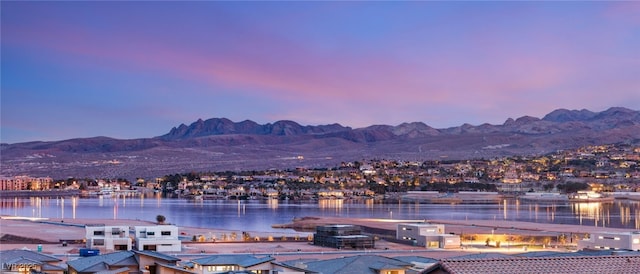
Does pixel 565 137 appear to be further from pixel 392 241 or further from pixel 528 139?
pixel 392 241

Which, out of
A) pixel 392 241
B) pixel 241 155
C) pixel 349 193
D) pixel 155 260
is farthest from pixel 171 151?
pixel 155 260

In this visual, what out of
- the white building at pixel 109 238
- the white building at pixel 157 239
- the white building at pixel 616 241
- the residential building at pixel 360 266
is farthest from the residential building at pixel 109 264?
the white building at pixel 616 241

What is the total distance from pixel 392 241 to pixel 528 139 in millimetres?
175219

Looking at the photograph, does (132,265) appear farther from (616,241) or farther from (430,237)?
(616,241)

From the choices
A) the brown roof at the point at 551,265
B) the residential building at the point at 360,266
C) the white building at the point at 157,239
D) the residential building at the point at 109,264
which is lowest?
the white building at the point at 157,239

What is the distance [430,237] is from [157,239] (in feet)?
31.0

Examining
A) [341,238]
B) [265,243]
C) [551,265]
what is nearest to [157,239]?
[265,243]

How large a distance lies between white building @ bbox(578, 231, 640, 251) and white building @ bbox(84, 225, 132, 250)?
49.2 feet

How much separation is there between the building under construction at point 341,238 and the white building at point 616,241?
7322 millimetres

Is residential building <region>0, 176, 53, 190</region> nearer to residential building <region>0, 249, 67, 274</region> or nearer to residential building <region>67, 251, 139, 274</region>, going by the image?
residential building <region>0, 249, 67, 274</region>

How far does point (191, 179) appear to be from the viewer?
12350 centimetres

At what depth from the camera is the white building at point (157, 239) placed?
24.9 metres

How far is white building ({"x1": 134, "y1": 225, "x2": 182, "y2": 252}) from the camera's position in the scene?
24.9 meters

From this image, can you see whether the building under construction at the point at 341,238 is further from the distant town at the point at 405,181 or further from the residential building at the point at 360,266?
the distant town at the point at 405,181
